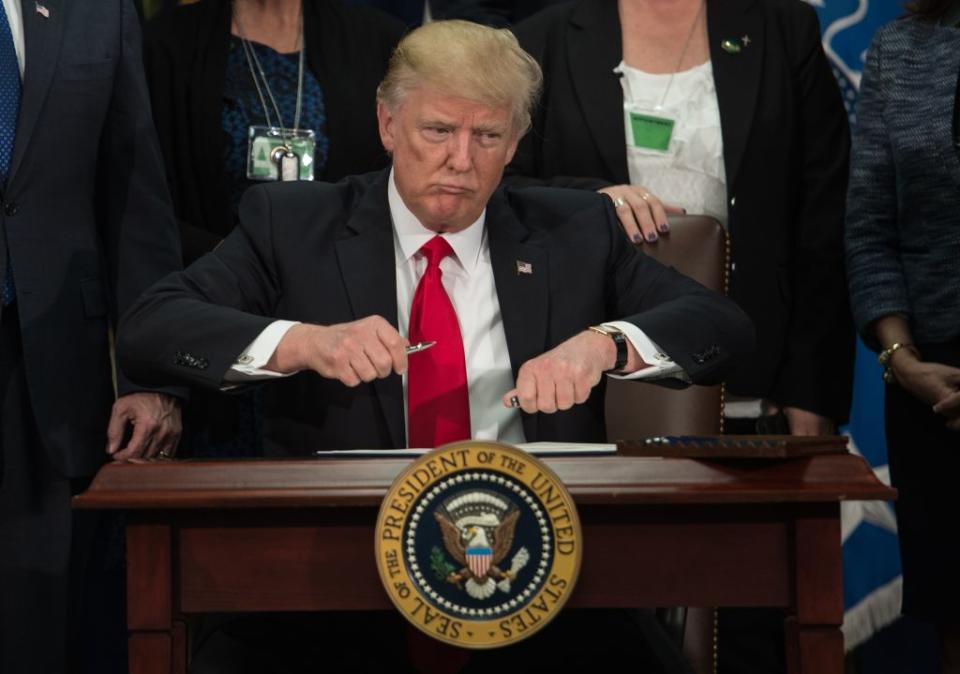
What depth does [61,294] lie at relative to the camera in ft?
8.46

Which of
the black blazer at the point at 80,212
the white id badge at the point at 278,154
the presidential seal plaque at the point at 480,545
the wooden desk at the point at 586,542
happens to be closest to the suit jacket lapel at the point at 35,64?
the black blazer at the point at 80,212

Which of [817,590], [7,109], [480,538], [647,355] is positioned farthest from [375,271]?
[817,590]

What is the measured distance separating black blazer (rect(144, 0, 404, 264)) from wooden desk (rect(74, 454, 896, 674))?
51.7 inches

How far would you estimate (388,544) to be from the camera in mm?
1602

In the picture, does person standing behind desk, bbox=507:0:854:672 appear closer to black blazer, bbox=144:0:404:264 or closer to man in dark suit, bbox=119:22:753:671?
black blazer, bbox=144:0:404:264

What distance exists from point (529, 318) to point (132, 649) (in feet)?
3.17

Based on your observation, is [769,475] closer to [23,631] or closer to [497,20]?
[23,631]

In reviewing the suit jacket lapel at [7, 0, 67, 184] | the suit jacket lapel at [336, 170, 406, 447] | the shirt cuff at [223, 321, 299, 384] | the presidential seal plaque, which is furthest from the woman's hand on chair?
the presidential seal plaque

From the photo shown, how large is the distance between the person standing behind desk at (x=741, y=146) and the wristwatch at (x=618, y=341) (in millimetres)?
768

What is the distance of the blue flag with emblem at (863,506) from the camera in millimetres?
3654

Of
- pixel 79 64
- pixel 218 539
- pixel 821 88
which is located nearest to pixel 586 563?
pixel 218 539

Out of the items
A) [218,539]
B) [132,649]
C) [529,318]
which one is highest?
[529,318]

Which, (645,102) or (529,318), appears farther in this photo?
(645,102)

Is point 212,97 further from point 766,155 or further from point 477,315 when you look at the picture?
point 766,155
